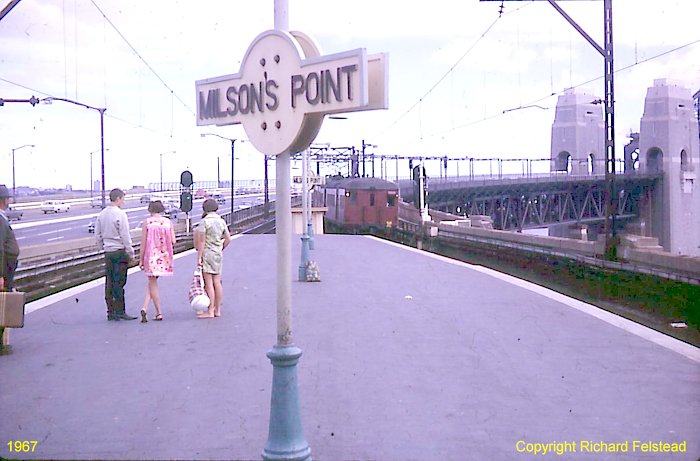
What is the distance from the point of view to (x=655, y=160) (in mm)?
72938

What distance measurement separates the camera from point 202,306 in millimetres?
9758

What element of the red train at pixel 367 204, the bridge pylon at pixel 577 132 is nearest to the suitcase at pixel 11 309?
the red train at pixel 367 204

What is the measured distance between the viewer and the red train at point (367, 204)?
43625mm

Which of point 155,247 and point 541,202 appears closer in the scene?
point 155,247

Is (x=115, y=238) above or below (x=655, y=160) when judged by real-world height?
below

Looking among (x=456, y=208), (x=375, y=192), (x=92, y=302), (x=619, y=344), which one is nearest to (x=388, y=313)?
Result: (x=619, y=344)

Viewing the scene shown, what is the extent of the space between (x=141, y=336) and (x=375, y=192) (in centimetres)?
3588

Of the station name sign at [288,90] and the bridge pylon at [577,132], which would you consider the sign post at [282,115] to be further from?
the bridge pylon at [577,132]

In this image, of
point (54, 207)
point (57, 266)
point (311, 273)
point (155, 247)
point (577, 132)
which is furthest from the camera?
point (577, 132)

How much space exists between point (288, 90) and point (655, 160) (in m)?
75.9

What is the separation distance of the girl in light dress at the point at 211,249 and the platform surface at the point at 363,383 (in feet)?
1.08

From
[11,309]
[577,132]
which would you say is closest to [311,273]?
[11,309]

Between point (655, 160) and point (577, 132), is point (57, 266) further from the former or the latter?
point (577, 132)

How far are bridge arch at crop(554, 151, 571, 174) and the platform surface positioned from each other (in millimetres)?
86716
